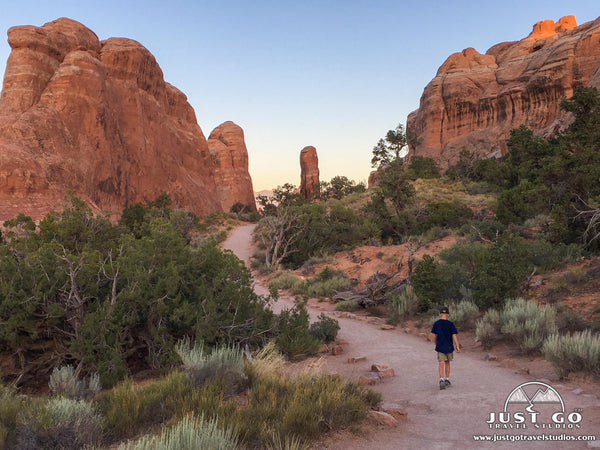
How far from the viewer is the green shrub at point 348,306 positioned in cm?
1269

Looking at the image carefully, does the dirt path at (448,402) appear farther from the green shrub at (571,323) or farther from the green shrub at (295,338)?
the green shrub at (571,323)

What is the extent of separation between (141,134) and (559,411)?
4710 cm

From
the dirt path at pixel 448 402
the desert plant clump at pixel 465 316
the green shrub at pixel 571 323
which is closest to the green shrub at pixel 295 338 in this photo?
the dirt path at pixel 448 402

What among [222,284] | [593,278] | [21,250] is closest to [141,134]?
[21,250]

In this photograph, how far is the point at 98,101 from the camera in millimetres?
37469

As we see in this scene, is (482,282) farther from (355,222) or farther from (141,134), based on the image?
(141,134)

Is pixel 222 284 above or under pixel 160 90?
under

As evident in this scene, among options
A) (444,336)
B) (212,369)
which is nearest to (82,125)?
(212,369)

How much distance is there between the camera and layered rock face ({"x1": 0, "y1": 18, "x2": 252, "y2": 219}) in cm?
3081

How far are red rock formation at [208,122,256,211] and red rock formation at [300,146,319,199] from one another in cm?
1519

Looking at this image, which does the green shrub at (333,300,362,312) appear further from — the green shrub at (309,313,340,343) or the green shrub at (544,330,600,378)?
the green shrub at (544,330,600,378)

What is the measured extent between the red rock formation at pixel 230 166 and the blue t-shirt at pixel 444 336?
→ 201 feet

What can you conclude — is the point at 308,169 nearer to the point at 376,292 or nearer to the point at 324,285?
the point at 324,285

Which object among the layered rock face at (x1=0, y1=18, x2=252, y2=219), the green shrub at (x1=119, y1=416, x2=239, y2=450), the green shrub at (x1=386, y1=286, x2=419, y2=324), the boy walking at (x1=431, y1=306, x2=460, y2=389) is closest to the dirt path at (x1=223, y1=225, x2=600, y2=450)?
the boy walking at (x1=431, y1=306, x2=460, y2=389)
